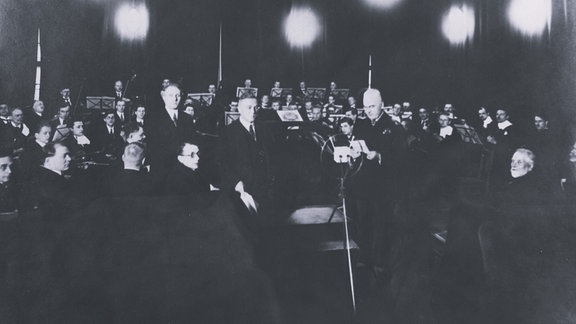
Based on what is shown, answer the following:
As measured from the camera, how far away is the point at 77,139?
4.25 meters

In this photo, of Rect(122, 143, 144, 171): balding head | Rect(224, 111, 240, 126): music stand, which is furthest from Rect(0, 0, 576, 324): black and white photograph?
Rect(224, 111, 240, 126): music stand

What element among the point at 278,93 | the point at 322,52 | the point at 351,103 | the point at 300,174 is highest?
the point at 322,52

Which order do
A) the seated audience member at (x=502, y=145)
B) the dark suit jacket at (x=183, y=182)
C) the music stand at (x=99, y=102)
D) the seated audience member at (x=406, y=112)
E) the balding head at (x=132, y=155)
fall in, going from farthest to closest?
the music stand at (x=99, y=102) < the seated audience member at (x=406, y=112) < the seated audience member at (x=502, y=145) < the dark suit jacket at (x=183, y=182) < the balding head at (x=132, y=155)

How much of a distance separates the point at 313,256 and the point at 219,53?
4676mm

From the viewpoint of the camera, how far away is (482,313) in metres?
1.99

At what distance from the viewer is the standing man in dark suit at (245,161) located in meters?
3.30

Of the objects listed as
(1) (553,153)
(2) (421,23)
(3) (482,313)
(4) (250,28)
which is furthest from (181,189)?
(4) (250,28)

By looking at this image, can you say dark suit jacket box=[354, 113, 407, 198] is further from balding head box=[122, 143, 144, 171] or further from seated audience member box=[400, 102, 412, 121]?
balding head box=[122, 143, 144, 171]

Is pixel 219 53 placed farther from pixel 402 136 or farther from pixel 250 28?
pixel 402 136

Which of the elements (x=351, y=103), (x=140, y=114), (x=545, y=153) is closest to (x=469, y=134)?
(x=545, y=153)

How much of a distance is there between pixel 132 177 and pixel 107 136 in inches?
87.2

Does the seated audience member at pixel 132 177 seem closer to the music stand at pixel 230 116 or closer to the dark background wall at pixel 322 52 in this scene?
the dark background wall at pixel 322 52

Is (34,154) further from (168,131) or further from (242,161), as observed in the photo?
(242,161)

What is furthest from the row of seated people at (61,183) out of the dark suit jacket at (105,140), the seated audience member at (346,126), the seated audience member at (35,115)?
the seated audience member at (346,126)
